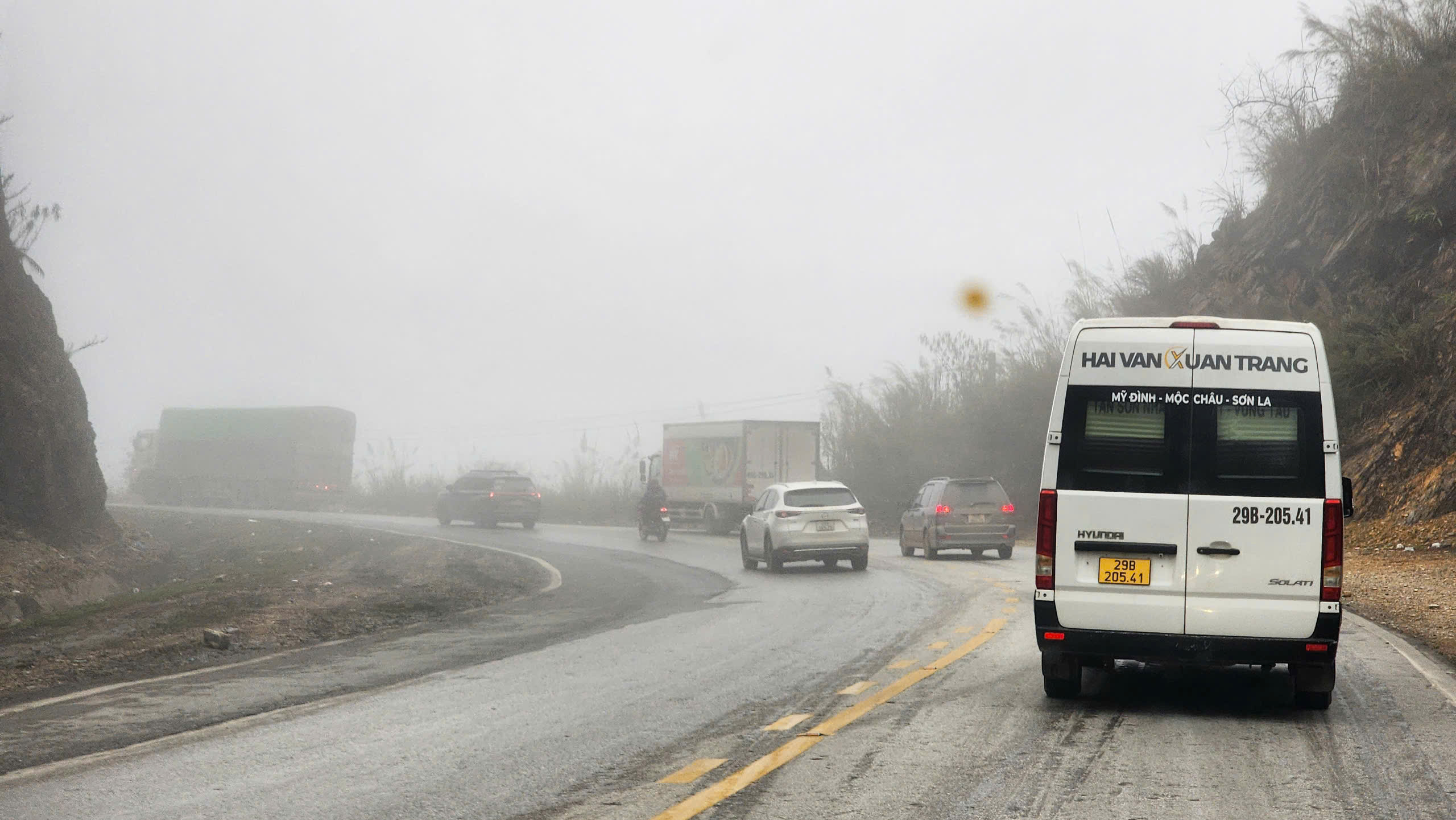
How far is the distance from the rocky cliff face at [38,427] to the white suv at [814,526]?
43.2 ft

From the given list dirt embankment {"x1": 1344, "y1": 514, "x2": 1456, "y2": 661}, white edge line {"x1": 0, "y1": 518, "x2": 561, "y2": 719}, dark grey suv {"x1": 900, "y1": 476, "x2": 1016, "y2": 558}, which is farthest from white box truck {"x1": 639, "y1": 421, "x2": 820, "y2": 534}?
white edge line {"x1": 0, "y1": 518, "x2": 561, "y2": 719}

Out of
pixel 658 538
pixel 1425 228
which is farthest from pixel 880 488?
pixel 1425 228

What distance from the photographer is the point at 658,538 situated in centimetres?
3534

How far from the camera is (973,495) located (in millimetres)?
26141

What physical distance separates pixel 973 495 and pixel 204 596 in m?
14.3

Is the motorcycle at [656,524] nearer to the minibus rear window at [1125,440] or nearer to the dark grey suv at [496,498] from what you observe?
the dark grey suv at [496,498]

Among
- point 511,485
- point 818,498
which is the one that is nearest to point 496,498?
point 511,485

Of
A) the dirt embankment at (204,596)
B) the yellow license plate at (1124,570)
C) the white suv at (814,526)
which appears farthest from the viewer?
the white suv at (814,526)

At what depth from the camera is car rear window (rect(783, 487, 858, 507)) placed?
23.0 metres

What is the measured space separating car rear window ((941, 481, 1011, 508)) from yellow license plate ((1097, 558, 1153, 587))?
1756 cm

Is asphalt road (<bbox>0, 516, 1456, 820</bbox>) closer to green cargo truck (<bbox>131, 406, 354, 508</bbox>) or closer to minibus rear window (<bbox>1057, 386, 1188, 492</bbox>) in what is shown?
minibus rear window (<bbox>1057, 386, 1188, 492</bbox>)

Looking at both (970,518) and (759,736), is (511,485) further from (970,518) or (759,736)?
(759,736)

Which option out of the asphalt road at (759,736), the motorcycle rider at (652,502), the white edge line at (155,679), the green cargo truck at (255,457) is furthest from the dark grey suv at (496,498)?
the asphalt road at (759,736)

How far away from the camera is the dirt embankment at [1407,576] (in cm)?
1402
